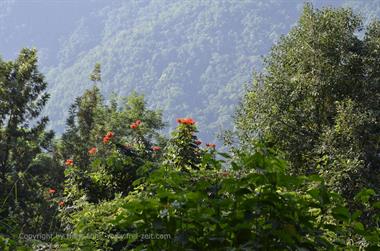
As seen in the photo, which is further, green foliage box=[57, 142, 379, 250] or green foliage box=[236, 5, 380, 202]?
green foliage box=[236, 5, 380, 202]

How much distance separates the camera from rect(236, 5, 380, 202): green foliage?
19.0 metres

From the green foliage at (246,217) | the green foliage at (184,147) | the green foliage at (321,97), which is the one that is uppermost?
the green foliage at (321,97)

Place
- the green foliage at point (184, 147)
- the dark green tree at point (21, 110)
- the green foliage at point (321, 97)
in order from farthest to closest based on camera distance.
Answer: the dark green tree at point (21, 110), the green foliage at point (321, 97), the green foliage at point (184, 147)

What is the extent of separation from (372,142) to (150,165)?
17.2 meters

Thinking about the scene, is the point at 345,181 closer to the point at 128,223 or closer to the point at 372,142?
the point at 372,142

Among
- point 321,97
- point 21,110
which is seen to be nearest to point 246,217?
point 321,97

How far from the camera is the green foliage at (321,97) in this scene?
62.4 ft

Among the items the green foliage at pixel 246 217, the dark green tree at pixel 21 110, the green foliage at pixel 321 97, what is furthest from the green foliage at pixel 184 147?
the dark green tree at pixel 21 110

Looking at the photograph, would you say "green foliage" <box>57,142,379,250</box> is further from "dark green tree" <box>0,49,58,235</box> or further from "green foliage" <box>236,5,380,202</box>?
"dark green tree" <box>0,49,58,235</box>

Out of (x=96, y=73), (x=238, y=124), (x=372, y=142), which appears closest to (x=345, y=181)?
(x=372, y=142)

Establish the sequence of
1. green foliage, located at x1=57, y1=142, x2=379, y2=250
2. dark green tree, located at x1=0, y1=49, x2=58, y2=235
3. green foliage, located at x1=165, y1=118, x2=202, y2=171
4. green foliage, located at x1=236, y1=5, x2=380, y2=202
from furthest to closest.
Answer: dark green tree, located at x1=0, y1=49, x2=58, y2=235 → green foliage, located at x1=236, y1=5, x2=380, y2=202 → green foliage, located at x1=165, y1=118, x2=202, y2=171 → green foliage, located at x1=57, y1=142, x2=379, y2=250

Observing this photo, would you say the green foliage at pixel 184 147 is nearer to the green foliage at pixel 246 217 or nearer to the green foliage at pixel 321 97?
the green foliage at pixel 321 97

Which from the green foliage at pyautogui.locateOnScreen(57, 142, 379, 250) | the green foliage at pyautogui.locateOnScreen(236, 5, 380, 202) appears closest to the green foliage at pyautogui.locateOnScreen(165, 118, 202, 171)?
the green foliage at pyautogui.locateOnScreen(236, 5, 380, 202)

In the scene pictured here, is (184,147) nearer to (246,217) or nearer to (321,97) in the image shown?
(246,217)
